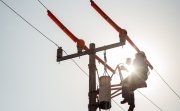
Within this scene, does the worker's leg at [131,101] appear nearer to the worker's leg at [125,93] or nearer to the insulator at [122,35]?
the worker's leg at [125,93]

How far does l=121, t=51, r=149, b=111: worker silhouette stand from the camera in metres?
6.46

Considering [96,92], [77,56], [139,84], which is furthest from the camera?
[77,56]

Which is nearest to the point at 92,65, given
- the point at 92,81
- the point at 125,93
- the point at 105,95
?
the point at 92,81

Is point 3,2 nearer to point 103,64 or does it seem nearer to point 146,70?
point 103,64

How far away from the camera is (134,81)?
6.49 metres

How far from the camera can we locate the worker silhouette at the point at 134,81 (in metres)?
→ 6.46

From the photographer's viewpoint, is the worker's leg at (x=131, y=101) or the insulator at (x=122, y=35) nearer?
the worker's leg at (x=131, y=101)

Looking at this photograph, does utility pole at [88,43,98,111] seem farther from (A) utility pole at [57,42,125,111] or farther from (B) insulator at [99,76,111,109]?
(B) insulator at [99,76,111,109]

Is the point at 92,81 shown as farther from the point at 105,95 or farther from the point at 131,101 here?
the point at 131,101

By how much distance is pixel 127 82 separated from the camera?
6645 mm

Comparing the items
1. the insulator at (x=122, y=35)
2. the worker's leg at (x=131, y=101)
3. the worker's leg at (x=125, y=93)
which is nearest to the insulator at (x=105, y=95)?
the worker's leg at (x=125, y=93)

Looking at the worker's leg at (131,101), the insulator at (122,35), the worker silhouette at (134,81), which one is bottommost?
the worker's leg at (131,101)

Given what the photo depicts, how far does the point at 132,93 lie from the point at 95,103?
93 cm

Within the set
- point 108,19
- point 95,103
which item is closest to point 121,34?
point 108,19
